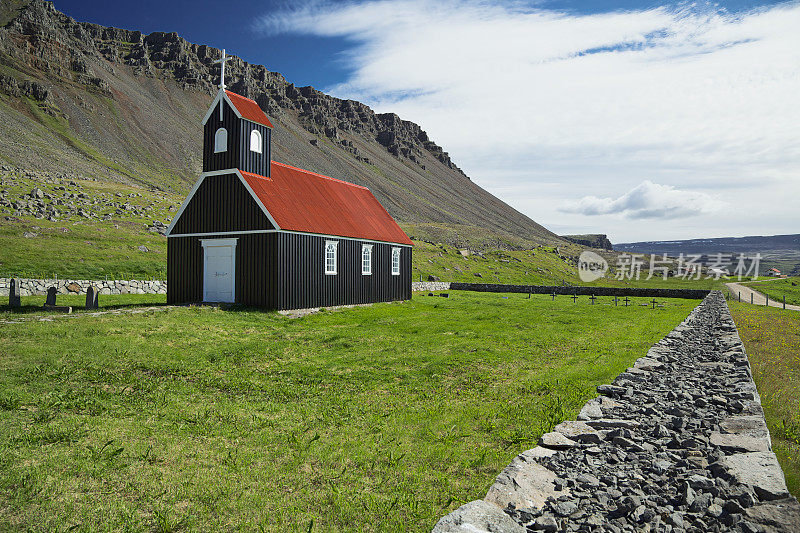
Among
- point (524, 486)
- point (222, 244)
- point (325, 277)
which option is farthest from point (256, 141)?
point (524, 486)

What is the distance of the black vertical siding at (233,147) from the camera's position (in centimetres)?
2450

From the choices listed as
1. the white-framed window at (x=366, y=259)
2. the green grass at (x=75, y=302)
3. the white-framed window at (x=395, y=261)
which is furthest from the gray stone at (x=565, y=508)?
the white-framed window at (x=395, y=261)

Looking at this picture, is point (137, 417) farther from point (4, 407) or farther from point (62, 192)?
point (62, 192)

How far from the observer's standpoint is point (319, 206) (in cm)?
2764

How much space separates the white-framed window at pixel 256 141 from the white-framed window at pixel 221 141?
127 centimetres

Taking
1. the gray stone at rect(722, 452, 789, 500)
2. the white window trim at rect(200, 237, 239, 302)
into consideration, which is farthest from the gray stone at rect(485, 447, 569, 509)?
the white window trim at rect(200, 237, 239, 302)

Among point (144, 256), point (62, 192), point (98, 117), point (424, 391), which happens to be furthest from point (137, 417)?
point (98, 117)

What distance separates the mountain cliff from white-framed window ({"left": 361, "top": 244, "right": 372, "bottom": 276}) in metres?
66.2

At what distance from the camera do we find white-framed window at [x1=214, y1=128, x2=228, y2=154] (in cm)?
2483

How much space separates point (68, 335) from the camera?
46.1 feet

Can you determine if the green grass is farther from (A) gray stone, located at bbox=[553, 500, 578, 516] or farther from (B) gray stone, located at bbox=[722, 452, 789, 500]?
(B) gray stone, located at bbox=[722, 452, 789, 500]

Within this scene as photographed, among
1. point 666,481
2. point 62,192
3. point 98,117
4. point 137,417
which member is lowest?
point 137,417

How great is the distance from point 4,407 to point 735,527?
1015 centimetres

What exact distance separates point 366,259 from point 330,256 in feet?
11.8
